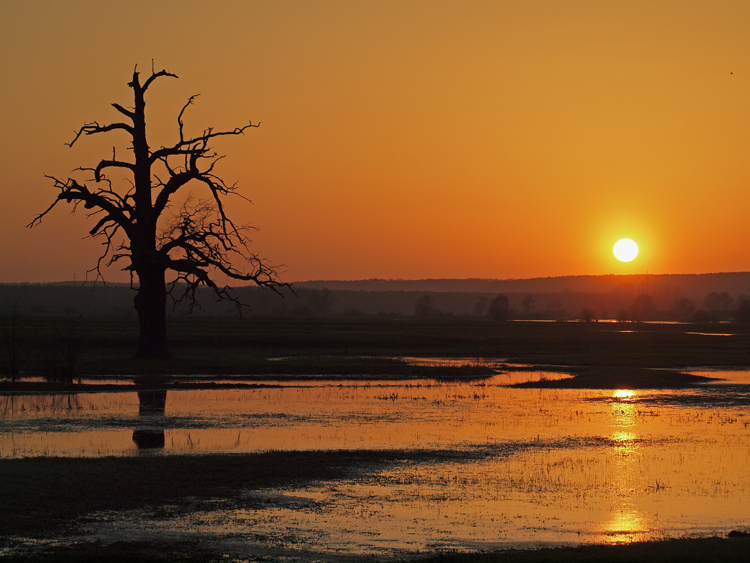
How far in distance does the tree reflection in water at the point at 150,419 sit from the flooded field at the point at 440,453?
70 millimetres

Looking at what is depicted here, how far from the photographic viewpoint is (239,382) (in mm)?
37656

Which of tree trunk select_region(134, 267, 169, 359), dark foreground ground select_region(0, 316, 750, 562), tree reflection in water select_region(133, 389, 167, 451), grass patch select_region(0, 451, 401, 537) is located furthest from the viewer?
tree trunk select_region(134, 267, 169, 359)

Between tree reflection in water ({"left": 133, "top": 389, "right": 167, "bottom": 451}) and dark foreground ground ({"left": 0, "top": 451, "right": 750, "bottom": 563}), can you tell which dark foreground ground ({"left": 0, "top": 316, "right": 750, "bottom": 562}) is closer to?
dark foreground ground ({"left": 0, "top": 451, "right": 750, "bottom": 563})

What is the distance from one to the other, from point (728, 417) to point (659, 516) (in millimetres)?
14886

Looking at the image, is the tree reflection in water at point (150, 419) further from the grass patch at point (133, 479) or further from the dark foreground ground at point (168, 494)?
the dark foreground ground at point (168, 494)

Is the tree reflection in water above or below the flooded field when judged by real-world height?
above

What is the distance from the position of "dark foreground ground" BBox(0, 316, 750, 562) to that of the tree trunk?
118 cm

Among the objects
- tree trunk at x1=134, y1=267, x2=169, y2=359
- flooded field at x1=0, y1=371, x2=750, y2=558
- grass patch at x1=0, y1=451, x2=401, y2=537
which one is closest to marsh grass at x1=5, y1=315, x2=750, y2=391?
tree trunk at x1=134, y1=267, x2=169, y2=359

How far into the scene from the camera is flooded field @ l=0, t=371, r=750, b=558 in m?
13.2

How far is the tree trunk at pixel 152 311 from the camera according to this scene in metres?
42.3

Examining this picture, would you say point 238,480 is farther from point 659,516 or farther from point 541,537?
point 659,516

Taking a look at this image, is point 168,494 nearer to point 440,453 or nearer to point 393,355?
point 440,453

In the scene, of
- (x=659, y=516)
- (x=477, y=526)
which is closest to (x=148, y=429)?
(x=477, y=526)

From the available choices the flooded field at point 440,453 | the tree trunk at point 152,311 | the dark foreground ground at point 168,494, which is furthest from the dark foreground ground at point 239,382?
the tree trunk at point 152,311
